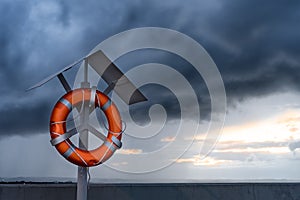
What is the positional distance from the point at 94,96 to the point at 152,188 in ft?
5.56

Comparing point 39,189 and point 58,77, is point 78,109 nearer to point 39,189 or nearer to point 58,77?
point 58,77

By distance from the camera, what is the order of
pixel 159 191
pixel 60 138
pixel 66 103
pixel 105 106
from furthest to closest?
pixel 159 191
pixel 105 106
pixel 66 103
pixel 60 138

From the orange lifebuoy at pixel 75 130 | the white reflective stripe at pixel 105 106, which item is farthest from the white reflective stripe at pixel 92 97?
the white reflective stripe at pixel 105 106

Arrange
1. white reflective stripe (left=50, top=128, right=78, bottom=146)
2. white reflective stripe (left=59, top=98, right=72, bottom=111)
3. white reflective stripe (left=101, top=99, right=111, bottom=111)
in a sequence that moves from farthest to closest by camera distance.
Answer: white reflective stripe (left=101, top=99, right=111, bottom=111)
white reflective stripe (left=59, top=98, right=72, bottom=111)
white reflective stripe (left=50, top=128, right=78, bottom=146)

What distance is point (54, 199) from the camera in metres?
5.19

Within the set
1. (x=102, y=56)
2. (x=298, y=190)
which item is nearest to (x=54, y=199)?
(x=102, y=56)

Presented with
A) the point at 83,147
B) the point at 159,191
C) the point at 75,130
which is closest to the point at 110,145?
the point at 83,147

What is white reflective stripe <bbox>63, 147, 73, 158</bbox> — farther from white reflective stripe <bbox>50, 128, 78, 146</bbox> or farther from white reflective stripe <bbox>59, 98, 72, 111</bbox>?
white reflective stripe <bbox>59, 98, 72, 111</bbox>

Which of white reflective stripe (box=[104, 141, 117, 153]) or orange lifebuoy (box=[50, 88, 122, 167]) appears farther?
white reflective stripe (box=[104, 141, 117, 153])

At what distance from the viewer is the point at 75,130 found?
4.80 metres

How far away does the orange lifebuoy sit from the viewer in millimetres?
4648

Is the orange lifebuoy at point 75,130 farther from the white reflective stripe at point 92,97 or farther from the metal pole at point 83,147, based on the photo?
the metal pole at point 83,147

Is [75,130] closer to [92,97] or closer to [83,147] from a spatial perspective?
[83,147]

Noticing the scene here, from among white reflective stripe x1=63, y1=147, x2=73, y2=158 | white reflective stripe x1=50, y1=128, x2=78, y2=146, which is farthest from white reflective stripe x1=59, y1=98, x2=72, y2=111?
white reflective stripe x1=63, y1=147, x2=73, y2=158
